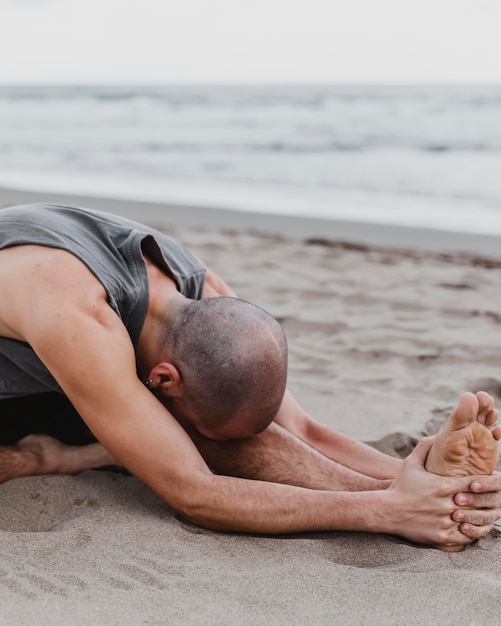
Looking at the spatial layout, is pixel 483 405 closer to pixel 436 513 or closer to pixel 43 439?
pixel 436 513

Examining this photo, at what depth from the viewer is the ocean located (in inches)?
336

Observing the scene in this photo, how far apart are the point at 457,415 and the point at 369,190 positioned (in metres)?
7.40

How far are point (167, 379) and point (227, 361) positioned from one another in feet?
0.65

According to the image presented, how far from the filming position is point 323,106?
19.1 metres

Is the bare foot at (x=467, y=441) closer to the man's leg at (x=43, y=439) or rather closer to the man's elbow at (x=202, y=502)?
the man's elbow at (x=202, y=502)

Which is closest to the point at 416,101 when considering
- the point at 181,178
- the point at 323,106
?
the point at 323,106

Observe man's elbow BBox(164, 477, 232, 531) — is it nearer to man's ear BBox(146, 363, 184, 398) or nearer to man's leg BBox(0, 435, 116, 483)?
man's ear BBox(146, 363, 184, 398)

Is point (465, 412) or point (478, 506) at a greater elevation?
point (465, 412)

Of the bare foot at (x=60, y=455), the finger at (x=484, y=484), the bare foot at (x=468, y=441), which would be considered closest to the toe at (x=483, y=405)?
the bare foot at (x=468, y=441)

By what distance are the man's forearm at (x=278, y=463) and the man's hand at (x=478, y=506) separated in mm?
329

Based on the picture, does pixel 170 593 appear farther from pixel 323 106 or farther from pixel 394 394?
pixel 323 106

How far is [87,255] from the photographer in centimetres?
211

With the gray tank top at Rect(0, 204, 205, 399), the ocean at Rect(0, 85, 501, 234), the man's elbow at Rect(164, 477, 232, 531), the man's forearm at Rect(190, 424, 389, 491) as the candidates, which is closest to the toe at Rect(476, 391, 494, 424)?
the man's forearm at Rect(190, 424, 389, 491)

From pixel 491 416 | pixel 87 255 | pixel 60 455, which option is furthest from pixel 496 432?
pixel 60 455
